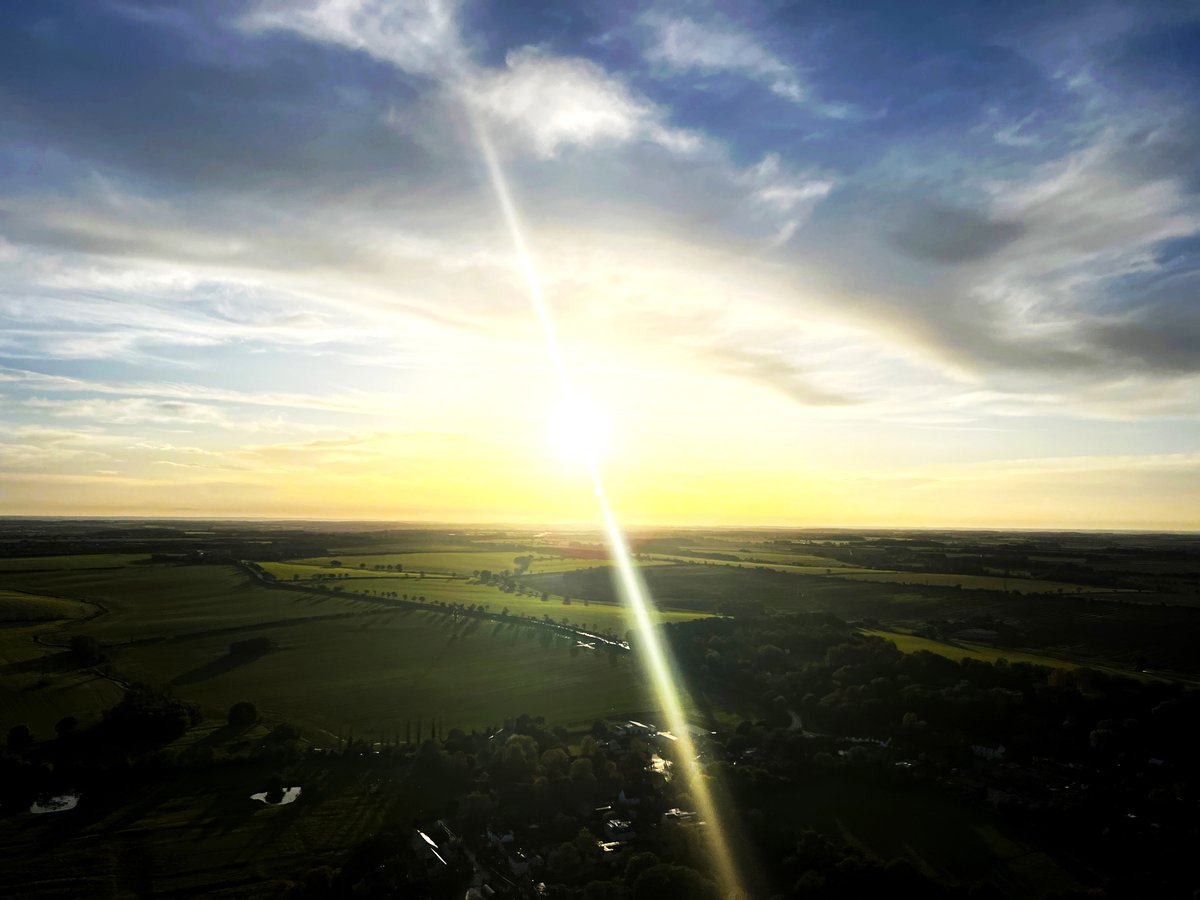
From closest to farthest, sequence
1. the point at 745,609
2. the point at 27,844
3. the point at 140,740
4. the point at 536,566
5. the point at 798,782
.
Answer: the point at 27,844 → the point at 798,782 → the point at 140,740 → the point at 745,609 → the point at 536,566

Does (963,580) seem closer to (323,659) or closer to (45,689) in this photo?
(323,659)

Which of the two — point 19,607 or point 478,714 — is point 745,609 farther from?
point 19,607

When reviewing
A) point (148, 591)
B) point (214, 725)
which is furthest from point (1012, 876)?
point (148, 591)

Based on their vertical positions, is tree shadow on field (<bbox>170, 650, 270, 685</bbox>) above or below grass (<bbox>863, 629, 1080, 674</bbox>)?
below

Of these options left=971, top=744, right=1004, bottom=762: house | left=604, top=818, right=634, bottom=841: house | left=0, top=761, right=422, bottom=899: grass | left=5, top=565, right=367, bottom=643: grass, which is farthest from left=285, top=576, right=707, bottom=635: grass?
left=0, top=761, right=422, bottom=899: grass

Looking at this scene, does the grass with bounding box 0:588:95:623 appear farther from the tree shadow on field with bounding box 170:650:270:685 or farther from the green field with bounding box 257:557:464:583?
the tree shadow on field with bounding box 170:650:270:685

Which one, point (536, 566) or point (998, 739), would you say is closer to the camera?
point (998, 739)
